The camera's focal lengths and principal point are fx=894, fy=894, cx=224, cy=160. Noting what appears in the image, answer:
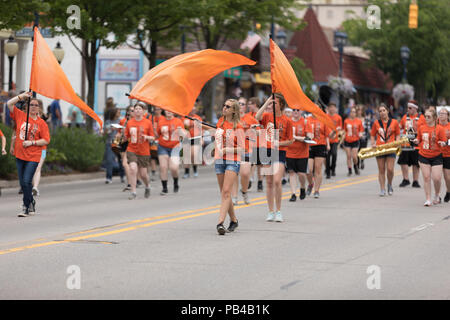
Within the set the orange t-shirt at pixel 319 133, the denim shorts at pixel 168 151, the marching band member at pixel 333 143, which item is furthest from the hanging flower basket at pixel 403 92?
the denim shorts at pixel 168 151

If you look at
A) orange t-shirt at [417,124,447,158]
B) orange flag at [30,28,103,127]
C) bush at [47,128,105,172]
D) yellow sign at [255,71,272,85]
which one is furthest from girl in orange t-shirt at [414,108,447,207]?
yellow sign at [255,71,272,85]

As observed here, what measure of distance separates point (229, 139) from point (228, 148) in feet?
0.41

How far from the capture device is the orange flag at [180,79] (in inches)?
472

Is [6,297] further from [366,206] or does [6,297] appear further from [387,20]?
[387,20]

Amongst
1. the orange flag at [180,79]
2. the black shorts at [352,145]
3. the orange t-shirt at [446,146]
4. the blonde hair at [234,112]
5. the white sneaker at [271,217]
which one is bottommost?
the white sneaker at [271,217]

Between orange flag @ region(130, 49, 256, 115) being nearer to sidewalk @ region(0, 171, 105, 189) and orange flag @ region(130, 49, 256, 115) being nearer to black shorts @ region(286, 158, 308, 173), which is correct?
black shorts @ region(286, 158, 308, 173)

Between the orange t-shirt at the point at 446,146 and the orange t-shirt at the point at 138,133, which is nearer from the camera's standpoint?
the orange t-shirt at the point at 446,146

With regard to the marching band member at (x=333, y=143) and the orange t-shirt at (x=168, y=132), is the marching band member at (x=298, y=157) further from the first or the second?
the marching band member at (x=333, y=143)

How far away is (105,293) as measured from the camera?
784 cm

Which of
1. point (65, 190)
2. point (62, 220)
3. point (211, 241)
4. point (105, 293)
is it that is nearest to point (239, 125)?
point (211, 241)

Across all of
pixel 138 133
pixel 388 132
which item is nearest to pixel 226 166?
pixel 138 133

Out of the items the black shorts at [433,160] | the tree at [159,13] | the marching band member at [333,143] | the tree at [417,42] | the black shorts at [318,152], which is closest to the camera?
the black shorts at [433,160]

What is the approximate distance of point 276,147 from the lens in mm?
13773

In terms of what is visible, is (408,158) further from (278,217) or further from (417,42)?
(417,42)
